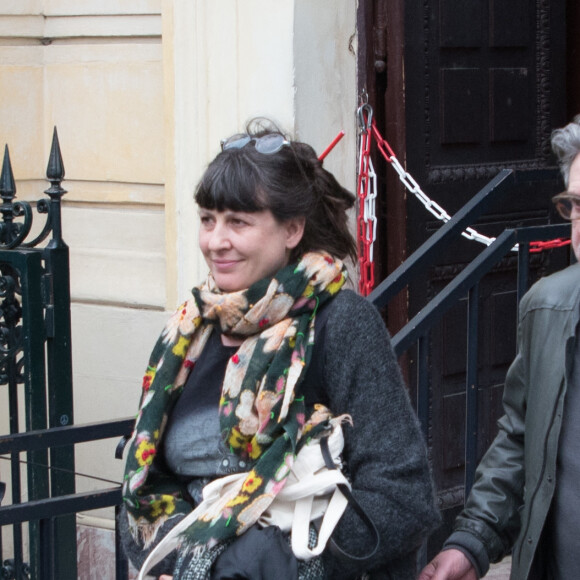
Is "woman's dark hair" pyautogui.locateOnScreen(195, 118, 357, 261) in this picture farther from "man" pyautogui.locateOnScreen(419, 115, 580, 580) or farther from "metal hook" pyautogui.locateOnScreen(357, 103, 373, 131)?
"metal hook" pyautogui.locateOnScreen(357, 103, 373, 131)

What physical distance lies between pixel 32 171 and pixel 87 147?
34 centimetres

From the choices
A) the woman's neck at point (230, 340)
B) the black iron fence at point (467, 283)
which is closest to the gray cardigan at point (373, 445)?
the woman's neck at point (230, 340)

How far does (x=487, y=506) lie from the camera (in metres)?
2.49

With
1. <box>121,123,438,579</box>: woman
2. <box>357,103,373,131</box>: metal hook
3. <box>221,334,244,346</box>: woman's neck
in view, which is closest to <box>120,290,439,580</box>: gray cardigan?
<box>121,123,438,579</box>: woman

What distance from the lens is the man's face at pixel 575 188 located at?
2.34 m

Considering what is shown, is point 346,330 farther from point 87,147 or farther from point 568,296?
point 87,147

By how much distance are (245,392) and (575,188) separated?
2.56ft

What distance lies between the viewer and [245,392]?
2.25m

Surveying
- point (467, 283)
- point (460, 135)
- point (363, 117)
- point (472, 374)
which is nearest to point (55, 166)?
point (467, 283)

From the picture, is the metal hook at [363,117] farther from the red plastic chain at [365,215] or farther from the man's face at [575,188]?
the man's face at [575,188]

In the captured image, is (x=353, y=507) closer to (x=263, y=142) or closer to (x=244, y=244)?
(x=244, y=244)

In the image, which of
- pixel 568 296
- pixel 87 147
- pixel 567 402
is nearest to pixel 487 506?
pixel 567 402

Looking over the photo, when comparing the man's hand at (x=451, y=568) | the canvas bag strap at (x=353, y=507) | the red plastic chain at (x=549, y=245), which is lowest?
the man's hand at (x=451, y=568)

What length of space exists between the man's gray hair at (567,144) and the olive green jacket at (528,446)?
0.23 metres
